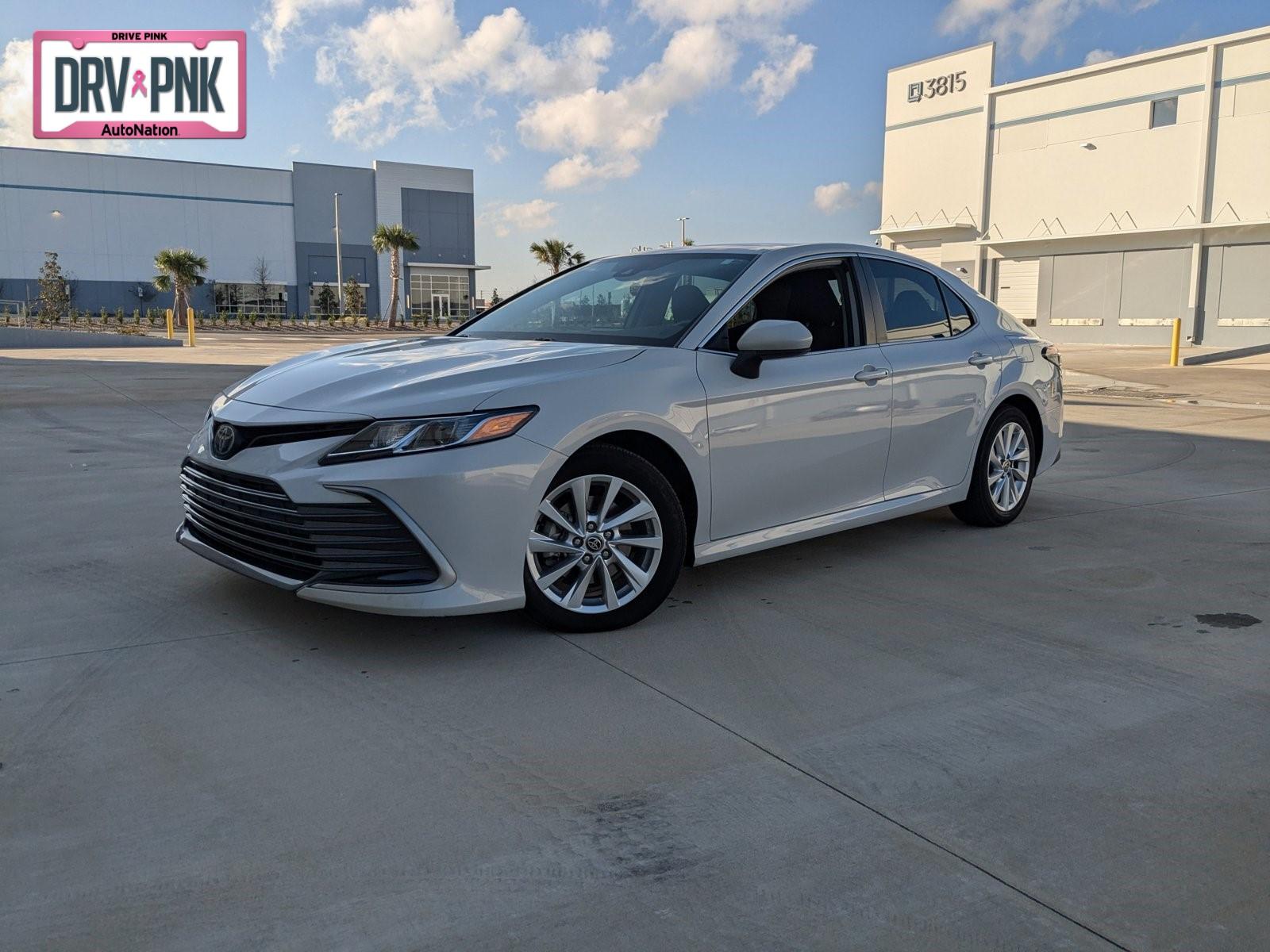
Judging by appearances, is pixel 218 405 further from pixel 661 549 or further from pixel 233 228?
pixel 233 228

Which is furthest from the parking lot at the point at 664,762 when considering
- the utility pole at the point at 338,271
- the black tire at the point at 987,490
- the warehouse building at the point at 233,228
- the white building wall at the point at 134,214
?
the white building wall at the point at 134,214

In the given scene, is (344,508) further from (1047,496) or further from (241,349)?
(241,349)

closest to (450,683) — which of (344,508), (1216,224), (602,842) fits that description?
(344,508)

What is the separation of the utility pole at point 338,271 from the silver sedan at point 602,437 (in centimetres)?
6611

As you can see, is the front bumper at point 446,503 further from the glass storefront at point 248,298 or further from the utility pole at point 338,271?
the glass storefront at point 248,298

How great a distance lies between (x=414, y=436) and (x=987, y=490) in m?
3.57

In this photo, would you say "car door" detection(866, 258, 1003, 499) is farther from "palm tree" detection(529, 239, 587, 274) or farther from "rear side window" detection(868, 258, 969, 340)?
"palm tree" detection(529, 239, 587, 274)

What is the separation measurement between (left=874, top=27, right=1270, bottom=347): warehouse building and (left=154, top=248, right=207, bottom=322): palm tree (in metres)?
38.2

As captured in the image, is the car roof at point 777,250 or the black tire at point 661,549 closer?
the black tire at point 661,549

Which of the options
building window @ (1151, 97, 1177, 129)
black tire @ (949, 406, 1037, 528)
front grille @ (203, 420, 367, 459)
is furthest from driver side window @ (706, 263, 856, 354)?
building window @ (1151, 97, 1177, 129)

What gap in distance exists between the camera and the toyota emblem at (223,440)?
4.03 m

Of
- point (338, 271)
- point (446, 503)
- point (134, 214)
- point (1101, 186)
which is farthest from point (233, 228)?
point (446, 503)

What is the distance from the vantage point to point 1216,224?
3466 centimetres

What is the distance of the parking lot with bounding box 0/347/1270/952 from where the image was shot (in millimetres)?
2275
